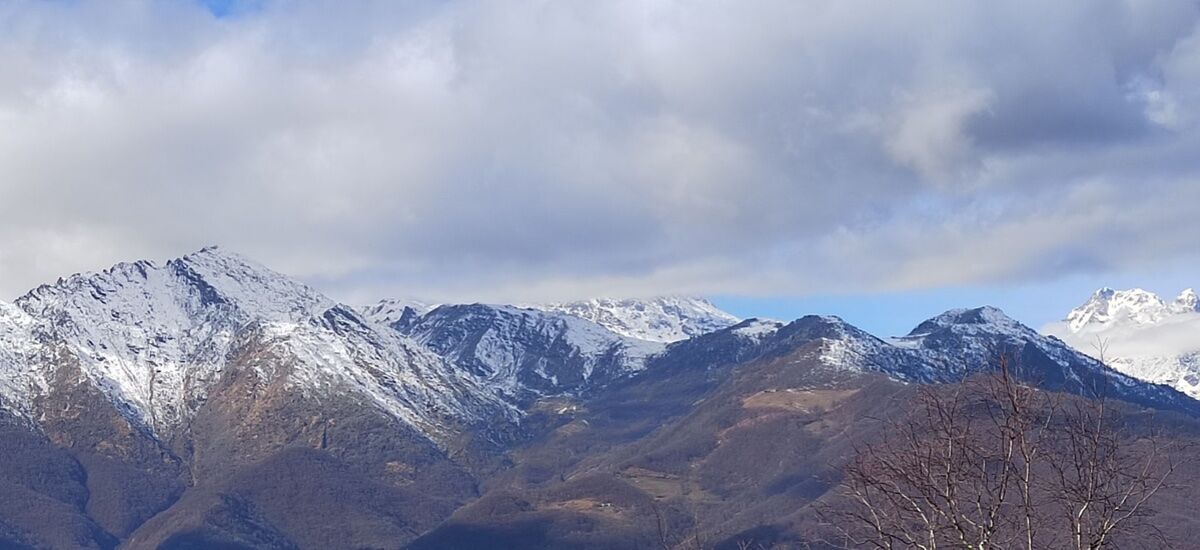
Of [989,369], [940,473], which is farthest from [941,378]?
[940,473]

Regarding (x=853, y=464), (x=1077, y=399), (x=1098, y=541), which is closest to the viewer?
(x=1098, y=541)

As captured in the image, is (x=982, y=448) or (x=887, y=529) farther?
(x=887, y=529)

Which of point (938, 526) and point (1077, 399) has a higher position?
point (1077, 399)

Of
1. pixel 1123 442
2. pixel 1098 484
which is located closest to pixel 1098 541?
pixel 1098 484

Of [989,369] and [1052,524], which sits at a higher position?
[989,369]

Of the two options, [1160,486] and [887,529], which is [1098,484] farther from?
[887,529]

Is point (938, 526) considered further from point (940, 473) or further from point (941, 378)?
point (941, 378)

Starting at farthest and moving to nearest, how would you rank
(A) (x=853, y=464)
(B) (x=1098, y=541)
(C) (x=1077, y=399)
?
(C) (x=1077, y=399), (A) (x=853, y=464), (B) (x=1098, y=541)

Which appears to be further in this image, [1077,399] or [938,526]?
[1077,399]
